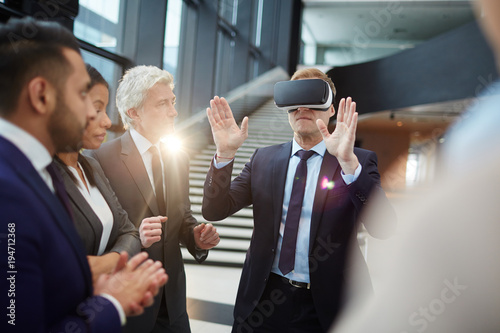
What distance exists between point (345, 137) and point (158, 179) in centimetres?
75

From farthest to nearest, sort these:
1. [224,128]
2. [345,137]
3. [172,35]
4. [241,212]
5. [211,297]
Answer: [172,35] → [241,212] → [211,297] → [224,128] → [345,137]

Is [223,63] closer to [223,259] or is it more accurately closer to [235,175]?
[235,175]

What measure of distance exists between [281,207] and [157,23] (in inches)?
206

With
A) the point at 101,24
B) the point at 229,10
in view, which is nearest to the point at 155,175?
the point at 101,24

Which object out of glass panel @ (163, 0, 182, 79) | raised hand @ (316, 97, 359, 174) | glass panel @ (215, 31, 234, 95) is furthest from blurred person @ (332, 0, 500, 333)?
glass panel @ (215, 31, 234, 95)

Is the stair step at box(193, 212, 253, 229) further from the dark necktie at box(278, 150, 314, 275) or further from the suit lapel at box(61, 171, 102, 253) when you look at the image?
the suit lapel at box(61, 171, 102, 253)

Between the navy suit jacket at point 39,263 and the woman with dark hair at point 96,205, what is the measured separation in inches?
4.3

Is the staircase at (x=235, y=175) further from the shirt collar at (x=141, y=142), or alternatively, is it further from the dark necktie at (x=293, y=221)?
the shirt collar at (x=141, y=142)

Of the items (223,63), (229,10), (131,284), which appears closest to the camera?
(131,284)

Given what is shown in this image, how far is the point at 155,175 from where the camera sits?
145 centimetres

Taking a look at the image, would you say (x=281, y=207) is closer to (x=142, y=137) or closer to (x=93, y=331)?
(x=142, y=137)

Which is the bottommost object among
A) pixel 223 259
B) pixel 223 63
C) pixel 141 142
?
pixel 223 259

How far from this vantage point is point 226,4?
1024 centimetres

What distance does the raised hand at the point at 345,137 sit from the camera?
52.3 inches
